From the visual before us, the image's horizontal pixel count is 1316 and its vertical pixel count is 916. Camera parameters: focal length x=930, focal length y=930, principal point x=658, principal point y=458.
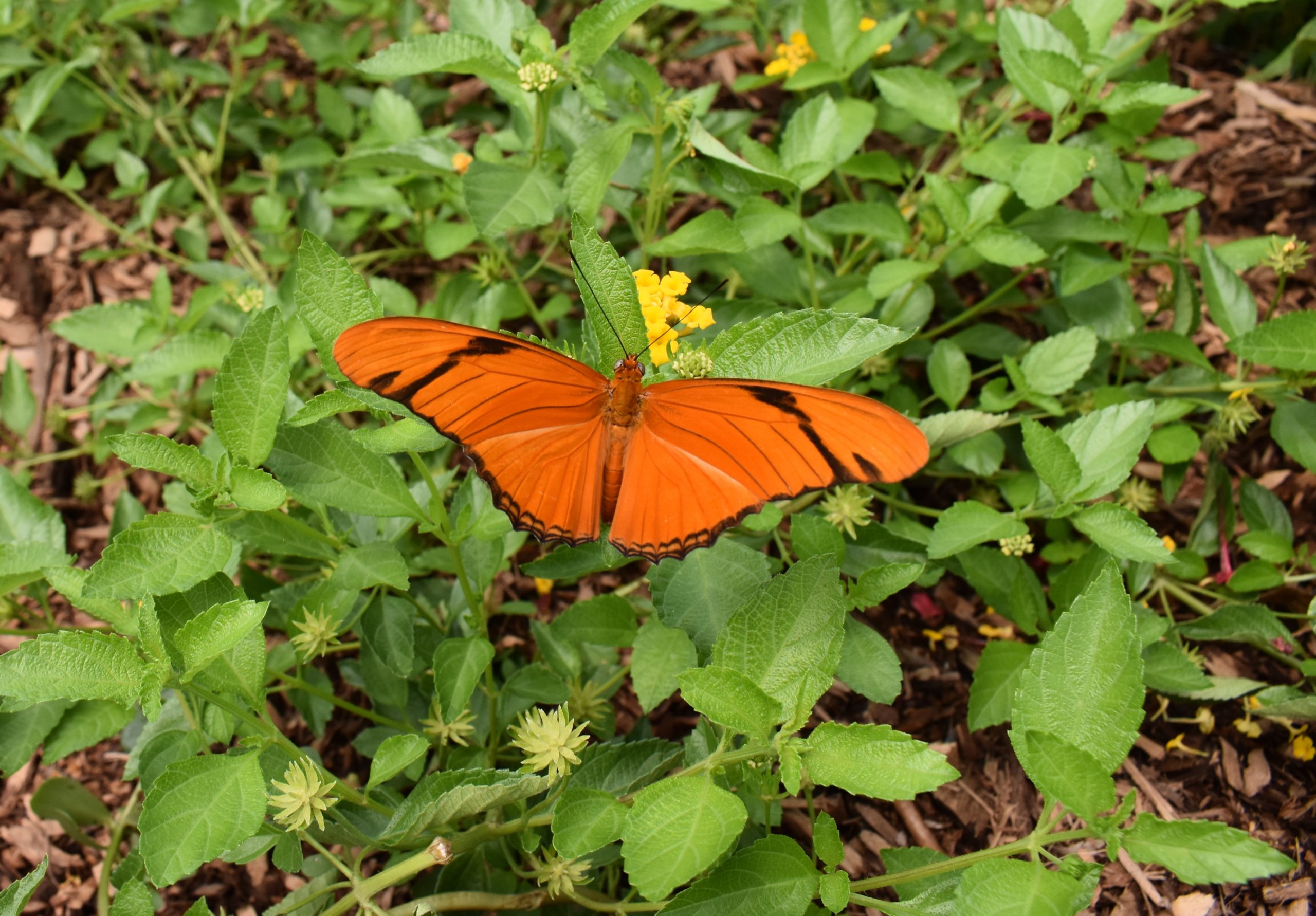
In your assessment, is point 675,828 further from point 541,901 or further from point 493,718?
point 493,718

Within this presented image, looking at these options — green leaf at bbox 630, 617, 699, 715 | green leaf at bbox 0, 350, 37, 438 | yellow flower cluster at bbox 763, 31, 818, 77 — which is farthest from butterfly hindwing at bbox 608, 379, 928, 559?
green leaf at bbox 0, 350, 37, 438

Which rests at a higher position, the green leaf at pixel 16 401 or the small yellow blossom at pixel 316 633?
the green leaf at pixel 16 401

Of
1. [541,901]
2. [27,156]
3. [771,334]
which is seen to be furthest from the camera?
[27,156]

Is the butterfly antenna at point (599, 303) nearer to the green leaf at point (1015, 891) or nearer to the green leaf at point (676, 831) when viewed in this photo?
the green leaf at point (676, 831)

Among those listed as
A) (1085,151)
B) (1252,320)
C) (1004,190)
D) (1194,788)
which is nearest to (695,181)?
(1004,190)

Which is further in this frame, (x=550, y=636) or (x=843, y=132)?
(x=843, y=132)

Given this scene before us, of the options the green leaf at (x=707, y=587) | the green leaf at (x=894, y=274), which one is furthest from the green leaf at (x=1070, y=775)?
the green leaf at (x=894, y=274)

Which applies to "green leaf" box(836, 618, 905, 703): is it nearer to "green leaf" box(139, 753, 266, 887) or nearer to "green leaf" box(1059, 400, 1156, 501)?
"green leaf" box(1059, 400, 1156, 501)
